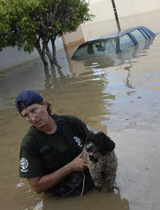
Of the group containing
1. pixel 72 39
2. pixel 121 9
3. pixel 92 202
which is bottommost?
pixel 121 9

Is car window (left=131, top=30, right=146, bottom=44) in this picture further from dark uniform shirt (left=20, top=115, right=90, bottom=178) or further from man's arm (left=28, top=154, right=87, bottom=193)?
man's arm (left=28, top=154, right=87, bottom=193)

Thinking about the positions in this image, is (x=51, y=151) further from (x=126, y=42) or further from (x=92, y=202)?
(x=126, y=42)

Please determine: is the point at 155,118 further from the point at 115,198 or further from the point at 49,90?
the point at 49,90

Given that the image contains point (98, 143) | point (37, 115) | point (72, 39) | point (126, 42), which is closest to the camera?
point (98, 143)

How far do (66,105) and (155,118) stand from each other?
8.29 feet

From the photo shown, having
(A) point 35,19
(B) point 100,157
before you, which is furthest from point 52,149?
(A) point 35,19

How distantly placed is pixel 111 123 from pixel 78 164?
2594mm

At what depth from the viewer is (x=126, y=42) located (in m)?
14.1

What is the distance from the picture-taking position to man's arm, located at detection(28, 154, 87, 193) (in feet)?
11.3

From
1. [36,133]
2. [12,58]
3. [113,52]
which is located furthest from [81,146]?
[12,58]

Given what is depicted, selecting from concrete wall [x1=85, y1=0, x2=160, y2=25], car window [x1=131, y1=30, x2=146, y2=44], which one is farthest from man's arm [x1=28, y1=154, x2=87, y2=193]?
concrete wall [x1=85, y1=0, x2=160, y2=25]

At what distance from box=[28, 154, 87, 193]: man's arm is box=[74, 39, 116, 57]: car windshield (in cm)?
1018

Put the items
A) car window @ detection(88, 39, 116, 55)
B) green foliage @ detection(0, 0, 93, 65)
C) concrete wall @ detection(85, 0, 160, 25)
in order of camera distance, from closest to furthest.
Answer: green foliage @ detection(0, 0, 93, 65)
car window @ detection(88, 39, 116, 55)
concrete wall @ detection(85, 0, 160, 25)

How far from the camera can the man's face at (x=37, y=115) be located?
3.35 meters
